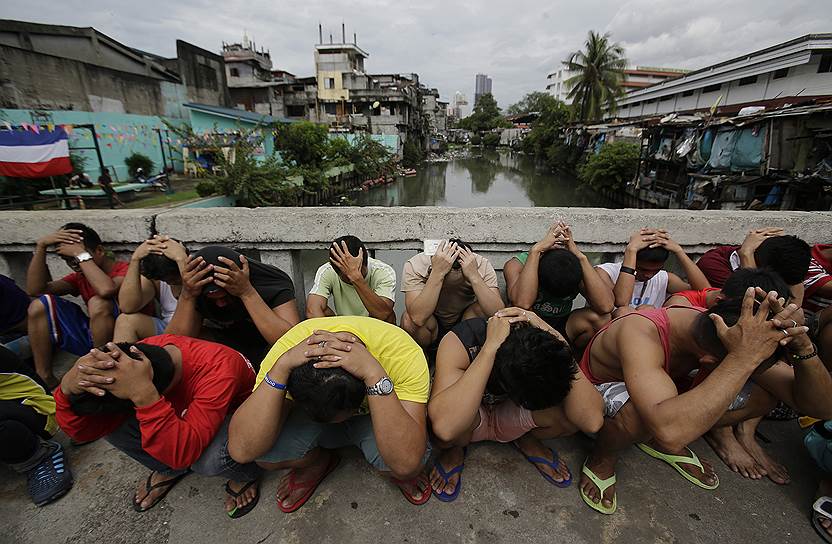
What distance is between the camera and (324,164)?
1936 centimetres

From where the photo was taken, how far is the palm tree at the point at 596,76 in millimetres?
28328

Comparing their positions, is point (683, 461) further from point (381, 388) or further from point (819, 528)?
point (381, 388)

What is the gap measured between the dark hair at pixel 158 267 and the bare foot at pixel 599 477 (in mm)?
2399

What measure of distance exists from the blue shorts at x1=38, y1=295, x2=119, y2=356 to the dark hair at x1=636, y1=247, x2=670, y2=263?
132 inches

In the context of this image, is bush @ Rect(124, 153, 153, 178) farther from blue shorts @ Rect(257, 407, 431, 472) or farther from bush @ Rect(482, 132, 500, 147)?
bush @ Rect(482, 132, 500, 147)

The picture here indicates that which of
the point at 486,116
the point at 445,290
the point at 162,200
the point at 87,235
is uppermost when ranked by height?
the point at 486,116

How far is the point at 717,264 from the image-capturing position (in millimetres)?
2463

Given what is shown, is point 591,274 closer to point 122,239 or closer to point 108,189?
point 122,239

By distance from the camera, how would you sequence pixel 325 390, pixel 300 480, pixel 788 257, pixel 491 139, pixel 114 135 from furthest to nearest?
1. pixel 491 139
2. pixel 114 135
3. pixel 788 257
4. pixel 300 480
5. pixel 325 390

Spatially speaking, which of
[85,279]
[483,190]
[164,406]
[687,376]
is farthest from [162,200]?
[483,190]

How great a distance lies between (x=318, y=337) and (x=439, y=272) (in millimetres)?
888

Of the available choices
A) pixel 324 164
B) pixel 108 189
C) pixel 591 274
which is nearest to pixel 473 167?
pixel 324 164

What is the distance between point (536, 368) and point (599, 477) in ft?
2.41

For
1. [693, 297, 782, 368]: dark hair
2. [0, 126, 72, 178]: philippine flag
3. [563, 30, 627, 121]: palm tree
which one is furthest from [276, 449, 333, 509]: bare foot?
[563, 30, 627, 121]: palm tree
